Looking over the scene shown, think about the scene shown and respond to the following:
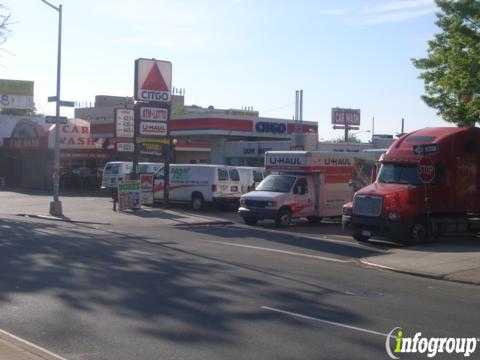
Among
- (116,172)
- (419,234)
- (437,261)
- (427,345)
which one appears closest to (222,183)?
(116,172)

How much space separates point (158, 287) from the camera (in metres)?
12.2

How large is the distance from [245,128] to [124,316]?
135ft

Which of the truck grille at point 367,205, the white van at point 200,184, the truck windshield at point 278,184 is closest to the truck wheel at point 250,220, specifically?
the truck windshield at point 278,184

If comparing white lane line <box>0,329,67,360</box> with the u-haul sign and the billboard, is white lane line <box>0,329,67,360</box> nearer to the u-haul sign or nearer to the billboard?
the u-haul sign

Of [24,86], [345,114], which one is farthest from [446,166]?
[24,86]

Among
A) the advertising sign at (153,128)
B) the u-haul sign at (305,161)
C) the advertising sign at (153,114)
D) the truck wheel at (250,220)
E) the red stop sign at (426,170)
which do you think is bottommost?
the truck wheel at (250,220)

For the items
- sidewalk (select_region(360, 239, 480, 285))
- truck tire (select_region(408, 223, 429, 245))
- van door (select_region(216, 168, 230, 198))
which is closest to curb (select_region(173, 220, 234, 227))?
van door (select_region(216, 168, 230, 198))

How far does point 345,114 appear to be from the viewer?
248 feet

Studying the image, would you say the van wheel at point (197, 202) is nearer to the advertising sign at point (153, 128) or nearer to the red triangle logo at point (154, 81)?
the advertising sign at point (153, 128)

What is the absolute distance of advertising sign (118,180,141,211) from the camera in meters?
32.7

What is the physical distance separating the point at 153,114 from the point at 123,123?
33.6 feet

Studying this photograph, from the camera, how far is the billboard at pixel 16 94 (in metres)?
91.9

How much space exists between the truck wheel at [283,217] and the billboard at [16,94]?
71473mm

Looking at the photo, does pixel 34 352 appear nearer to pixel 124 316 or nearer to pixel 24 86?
pixel 124 316
